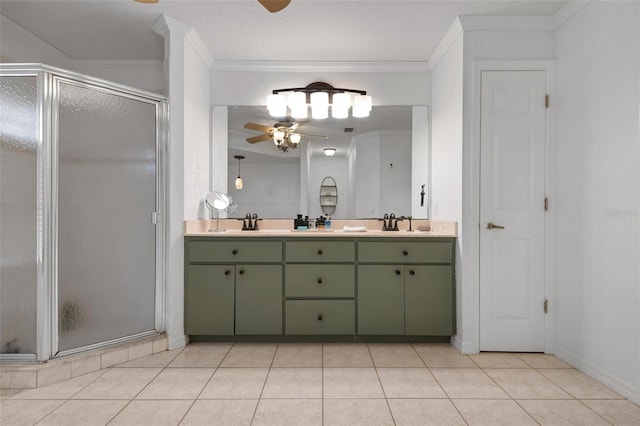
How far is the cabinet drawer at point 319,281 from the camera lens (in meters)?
3.04

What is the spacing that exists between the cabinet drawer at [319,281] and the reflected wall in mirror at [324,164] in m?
0.78

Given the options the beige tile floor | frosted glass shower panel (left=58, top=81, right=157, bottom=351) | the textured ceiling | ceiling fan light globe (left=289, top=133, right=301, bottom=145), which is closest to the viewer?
the beige tile floor

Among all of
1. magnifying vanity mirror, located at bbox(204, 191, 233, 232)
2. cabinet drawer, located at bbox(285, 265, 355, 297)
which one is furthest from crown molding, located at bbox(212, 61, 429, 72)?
cabinet drawer, located at bbox(285, 265, 355, 297)

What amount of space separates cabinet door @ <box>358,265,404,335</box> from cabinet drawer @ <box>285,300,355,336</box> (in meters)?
0.09

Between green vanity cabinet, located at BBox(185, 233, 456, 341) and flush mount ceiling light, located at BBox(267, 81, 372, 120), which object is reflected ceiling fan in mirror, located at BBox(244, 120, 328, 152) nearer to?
flush mount ceiling light, located at BBox(267, 81, 372, 120)

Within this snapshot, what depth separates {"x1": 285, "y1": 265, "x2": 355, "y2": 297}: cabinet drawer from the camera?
304 centimetres

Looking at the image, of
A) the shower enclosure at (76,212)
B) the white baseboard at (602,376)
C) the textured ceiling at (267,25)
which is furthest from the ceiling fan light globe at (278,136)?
the white baseboard at (602,376)

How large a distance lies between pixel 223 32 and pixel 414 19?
146 centimetres

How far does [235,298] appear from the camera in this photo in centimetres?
303

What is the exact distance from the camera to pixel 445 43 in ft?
10.3

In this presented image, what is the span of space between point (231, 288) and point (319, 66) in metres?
2.11

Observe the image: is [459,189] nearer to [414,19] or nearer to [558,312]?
[558,312]

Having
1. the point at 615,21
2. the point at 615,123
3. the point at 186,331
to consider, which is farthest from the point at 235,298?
the point at 615,21

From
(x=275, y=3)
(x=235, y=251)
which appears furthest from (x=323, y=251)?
(x=275, y=3)
